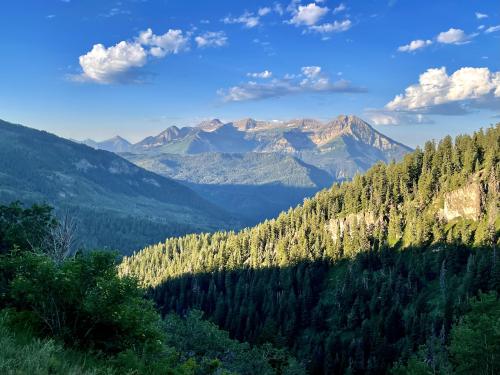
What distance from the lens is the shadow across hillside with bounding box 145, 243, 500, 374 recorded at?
11962cm

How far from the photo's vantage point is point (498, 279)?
388 feet

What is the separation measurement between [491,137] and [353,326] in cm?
10441

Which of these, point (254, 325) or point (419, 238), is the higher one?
point (419, 238)

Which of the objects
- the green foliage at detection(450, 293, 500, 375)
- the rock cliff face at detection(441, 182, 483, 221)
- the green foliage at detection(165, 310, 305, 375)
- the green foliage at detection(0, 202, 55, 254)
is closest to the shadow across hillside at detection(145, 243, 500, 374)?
the rock cliff face at detection(441, 182, 483, 221)

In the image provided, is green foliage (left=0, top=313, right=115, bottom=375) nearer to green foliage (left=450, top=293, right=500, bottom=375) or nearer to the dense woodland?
the dense woodland

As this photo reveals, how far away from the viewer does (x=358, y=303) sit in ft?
484

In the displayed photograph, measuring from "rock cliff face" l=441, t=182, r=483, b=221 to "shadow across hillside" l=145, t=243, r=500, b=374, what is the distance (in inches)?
757

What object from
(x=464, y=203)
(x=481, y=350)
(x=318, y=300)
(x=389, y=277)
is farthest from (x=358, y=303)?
(x=481, y=350)

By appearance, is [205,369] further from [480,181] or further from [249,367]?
[480,181]

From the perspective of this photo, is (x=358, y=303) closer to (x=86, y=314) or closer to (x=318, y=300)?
(x=318, y=300)

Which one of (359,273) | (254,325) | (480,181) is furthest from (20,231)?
(480,181)

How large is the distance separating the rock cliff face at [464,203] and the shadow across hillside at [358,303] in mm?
19229

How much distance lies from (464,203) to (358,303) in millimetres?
60112

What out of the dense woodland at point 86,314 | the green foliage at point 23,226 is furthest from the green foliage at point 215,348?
the dense woodland at point 86,314
